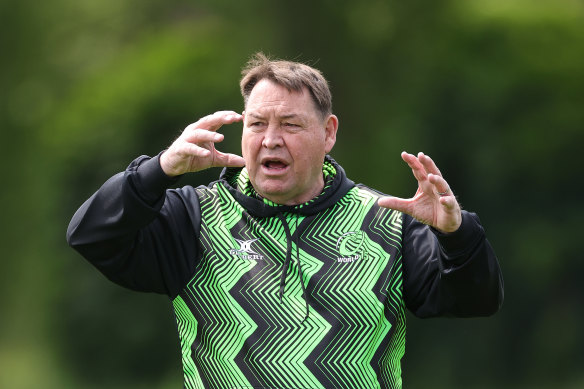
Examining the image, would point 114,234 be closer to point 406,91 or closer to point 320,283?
point 320,283

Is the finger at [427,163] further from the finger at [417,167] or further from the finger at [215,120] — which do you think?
the finger at [215,120]

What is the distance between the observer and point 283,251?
→ 4.32m

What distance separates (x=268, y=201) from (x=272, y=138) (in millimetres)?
253

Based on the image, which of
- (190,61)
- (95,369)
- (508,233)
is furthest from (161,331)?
(508,233)

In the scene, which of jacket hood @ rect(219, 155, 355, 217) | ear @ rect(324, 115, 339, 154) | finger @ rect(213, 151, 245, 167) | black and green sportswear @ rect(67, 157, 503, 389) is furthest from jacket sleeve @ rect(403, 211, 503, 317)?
finger @ rect(213, 151, 245, 167)

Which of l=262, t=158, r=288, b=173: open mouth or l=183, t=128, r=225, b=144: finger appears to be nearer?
l=183, t=128, r=225, b=144: finger

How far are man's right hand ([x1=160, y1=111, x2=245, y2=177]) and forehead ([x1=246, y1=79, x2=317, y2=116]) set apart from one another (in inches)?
8.6

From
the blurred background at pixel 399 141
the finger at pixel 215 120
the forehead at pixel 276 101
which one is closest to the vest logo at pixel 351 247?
the forehead at pixel 276 101

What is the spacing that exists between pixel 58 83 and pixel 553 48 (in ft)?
16.9

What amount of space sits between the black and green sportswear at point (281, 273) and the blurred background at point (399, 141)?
512cm

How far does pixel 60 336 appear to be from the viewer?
33.0ft

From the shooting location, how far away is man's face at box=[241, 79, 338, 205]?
4.38 m

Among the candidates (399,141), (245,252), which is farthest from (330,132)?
(399,141)

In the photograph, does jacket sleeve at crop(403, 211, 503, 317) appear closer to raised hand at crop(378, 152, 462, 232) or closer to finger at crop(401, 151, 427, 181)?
raised hand at crop(378, 152, 462, 232)
